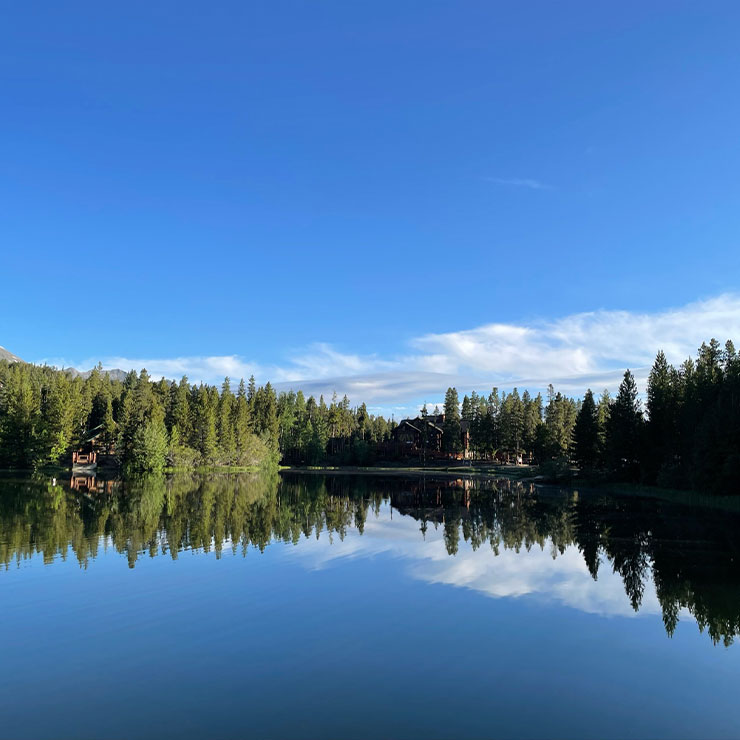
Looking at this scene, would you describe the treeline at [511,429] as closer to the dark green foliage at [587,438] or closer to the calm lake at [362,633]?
the dark green foliage at [587,438]

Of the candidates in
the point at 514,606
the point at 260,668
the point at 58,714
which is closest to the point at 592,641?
the point at 514,606

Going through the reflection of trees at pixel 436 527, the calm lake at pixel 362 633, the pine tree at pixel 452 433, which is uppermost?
the pine tree at pixel 452 433

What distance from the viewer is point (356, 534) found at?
1339 inches

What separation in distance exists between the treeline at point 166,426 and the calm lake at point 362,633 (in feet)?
202

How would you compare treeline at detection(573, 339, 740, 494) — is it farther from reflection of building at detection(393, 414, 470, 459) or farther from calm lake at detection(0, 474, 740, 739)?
reflection of building at detection(393, 414, 470, 459)

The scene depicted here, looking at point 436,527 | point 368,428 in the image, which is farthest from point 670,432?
point 368,428

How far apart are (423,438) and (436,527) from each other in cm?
10049

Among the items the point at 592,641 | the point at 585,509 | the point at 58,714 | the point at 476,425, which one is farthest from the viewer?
the point at 476,425

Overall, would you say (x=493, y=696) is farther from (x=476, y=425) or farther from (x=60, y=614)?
(x=476, y=425)

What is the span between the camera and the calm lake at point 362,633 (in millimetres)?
10523

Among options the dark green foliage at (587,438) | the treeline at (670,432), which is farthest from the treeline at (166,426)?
the dark green foliage at (587,438)

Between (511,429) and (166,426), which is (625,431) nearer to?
(511,429)

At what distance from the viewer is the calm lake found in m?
10.5

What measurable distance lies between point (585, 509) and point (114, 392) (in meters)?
112
